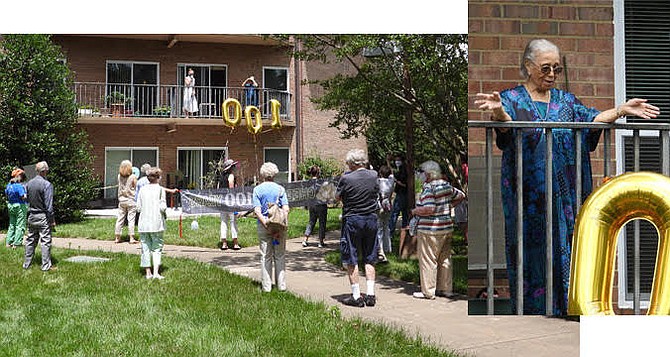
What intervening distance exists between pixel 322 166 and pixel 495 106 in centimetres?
248

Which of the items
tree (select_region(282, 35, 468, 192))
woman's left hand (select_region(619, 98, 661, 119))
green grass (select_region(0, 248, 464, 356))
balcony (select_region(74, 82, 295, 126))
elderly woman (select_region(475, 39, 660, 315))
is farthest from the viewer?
Result: balcony (select_region(74, 82, 295, 126))

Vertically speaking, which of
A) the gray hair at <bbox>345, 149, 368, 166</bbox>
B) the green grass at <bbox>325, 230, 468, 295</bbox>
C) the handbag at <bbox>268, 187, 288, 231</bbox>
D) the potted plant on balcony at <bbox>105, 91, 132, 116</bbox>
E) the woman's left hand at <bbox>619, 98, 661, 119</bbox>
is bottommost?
the green grass at <bbox>325, 230, 468, 295</bbox>

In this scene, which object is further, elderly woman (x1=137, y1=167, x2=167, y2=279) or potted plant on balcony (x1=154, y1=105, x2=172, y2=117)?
elderly woman (x1=137, y1=167, x2=167, y2=279)

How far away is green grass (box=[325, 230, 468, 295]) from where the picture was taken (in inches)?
183

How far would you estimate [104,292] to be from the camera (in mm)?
4844

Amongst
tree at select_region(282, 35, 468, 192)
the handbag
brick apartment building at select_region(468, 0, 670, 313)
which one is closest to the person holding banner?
the handbag

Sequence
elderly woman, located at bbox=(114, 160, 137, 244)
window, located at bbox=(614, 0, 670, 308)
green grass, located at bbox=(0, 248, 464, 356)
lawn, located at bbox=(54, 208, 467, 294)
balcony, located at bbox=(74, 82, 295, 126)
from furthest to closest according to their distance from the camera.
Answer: elderly woman, located at bbox=(114, 160, 137, 244) < balcony, located at bbox=(74, 82, 295, 126) < lawn, located at bbox=(54, 208, 467, 294) < green grass, located at bbox=(0, 248, 464, 356) < window, located at bbox=(614, 0, 670, 308)

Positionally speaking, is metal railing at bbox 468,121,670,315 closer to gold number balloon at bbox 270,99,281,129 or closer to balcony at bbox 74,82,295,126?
gold number balloon at bbox 270,99,281,129

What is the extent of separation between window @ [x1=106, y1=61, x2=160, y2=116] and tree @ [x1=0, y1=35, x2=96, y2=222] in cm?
33

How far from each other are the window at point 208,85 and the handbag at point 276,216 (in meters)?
0.89

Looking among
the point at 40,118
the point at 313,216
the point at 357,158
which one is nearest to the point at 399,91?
the point at 357,158

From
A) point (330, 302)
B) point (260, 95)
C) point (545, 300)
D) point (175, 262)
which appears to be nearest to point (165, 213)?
point (175, 262)

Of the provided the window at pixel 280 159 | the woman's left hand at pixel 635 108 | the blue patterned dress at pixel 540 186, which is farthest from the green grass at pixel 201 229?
the woman's left hand at pixel 635 108

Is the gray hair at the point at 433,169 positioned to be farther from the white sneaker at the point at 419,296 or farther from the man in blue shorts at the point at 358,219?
the white sneaker at the point at 419,296
